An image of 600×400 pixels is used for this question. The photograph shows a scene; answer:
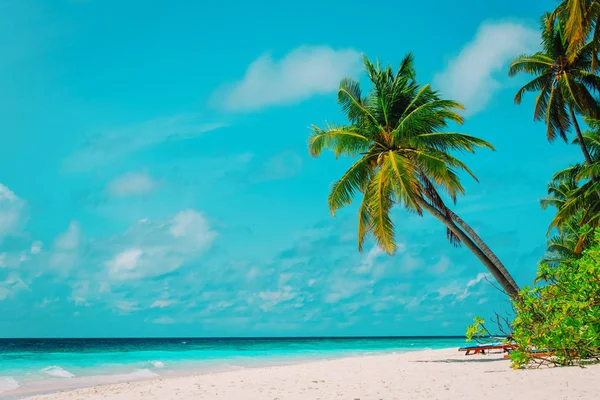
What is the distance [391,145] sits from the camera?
1520 centimetres

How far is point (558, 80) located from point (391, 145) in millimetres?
8589

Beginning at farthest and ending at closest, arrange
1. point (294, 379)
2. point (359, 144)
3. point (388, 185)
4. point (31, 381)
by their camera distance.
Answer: point (31, 381) → point (359, 144) → point (388, 185) → point (294, 379)

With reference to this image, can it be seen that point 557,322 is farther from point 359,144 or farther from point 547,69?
point 547,69

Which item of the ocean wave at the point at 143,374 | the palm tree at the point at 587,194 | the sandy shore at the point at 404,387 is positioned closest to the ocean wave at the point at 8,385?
the ocean wave at the point at 143,374

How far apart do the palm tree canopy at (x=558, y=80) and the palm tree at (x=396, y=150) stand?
6.13m

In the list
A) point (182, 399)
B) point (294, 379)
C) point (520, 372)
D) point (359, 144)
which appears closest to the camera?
point (182, 399)

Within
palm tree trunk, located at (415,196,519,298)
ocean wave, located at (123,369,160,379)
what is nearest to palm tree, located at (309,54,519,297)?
palm tree trunk, located at (415,196,519,298)

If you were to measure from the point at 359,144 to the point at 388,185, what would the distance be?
1655mm

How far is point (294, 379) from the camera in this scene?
11695mm

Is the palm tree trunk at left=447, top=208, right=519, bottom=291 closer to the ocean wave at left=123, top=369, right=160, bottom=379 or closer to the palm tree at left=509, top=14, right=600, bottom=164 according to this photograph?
the palm tree at left=509, top=14, right=600, bottom=164

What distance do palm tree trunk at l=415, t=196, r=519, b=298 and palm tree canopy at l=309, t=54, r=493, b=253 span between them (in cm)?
31

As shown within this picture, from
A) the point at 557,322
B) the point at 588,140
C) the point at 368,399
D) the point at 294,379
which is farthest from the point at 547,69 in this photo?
the point at 368,399

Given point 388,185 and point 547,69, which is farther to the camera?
point 547,69

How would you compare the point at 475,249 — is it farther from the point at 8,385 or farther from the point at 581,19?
the point at 8,385
